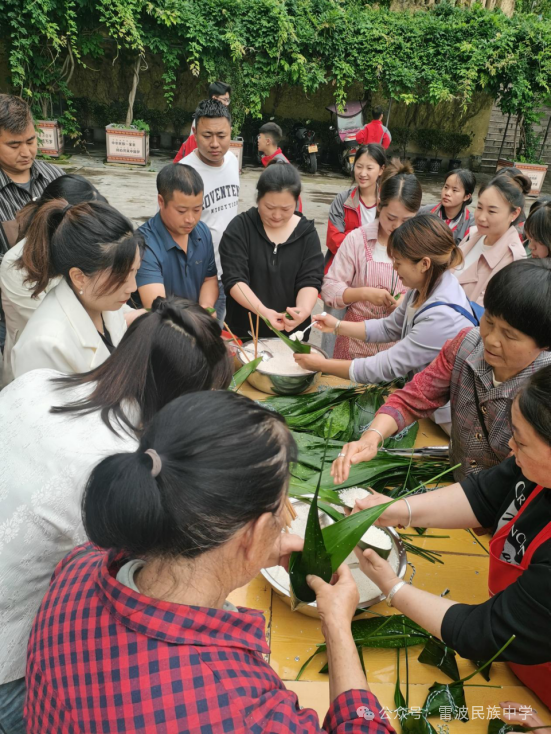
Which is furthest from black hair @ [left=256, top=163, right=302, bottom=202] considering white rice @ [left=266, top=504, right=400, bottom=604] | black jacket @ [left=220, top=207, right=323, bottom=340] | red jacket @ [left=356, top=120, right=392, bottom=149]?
red jacket @ [left=356, top=120, right=392, bottom=149]

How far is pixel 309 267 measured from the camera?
10.0 ft

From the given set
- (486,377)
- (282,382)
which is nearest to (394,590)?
(486,377)

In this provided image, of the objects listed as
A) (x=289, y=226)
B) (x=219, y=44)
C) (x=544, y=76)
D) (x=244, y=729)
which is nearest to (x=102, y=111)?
(x=219, y=44)

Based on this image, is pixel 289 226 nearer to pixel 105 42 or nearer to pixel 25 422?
pixel 25 422

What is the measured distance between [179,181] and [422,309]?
1.34 m

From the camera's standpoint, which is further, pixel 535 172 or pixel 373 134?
pixel 535 172

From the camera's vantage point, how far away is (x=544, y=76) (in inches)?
424

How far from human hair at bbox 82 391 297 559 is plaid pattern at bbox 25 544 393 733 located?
9 centimetres

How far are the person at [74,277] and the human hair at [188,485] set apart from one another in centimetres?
96

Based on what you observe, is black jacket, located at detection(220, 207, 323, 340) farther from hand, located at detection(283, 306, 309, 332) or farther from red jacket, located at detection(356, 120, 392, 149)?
red jacket, located at detection(356, 120, 392, 149)

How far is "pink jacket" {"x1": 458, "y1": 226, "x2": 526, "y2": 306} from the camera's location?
3307 millimetres

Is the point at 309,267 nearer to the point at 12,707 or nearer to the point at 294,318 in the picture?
the point at 294,318

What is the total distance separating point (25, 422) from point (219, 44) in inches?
440

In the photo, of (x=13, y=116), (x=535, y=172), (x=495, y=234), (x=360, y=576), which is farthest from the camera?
(x=535, y=172)
